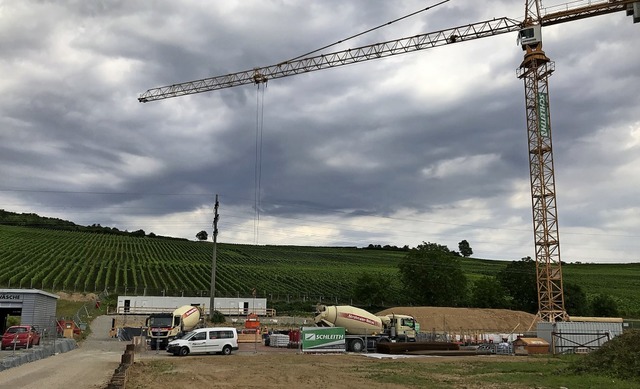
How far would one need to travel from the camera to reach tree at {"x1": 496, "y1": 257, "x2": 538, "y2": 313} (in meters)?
92.3

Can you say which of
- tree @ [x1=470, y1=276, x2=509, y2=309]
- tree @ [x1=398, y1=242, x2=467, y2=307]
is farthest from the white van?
tree @ [x1=470, y1=276, x2=509, y2=309]

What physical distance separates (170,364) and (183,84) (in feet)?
197

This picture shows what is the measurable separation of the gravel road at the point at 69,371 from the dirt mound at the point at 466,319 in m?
42.7

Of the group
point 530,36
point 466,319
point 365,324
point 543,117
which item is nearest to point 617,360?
point 365,324

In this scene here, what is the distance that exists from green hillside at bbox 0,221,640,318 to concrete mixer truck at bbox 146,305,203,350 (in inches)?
1311

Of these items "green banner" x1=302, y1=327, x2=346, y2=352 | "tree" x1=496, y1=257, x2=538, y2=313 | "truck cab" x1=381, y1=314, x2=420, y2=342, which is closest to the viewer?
"green banner" x1=302, y1=327, x2=346, y2=352

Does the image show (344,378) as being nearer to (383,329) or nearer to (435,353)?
(435,353)

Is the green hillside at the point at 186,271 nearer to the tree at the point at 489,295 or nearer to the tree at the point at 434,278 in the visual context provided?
the tree at the point at 434,278

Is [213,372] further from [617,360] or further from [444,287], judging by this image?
[444,287]

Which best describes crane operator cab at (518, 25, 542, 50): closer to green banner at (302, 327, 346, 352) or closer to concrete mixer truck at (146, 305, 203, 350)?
green banner at (302, 327, 346, 352)

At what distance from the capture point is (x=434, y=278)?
91.5 meters

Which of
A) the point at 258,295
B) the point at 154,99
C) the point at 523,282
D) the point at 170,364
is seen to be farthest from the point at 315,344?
the point at 523,282

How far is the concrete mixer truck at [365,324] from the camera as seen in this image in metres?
43.0

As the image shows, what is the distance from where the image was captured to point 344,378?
22.1 metres
